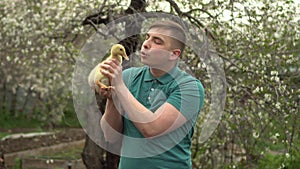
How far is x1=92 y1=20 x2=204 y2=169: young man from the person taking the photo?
7.25 feet

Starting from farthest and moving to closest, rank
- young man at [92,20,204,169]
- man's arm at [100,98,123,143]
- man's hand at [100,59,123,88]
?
man's arm at [100,98,123,143] < young man at [92,20,204,169] < man's hand at [100,59,123,88]

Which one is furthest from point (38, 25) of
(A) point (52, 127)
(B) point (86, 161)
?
(A) point (52, 127)

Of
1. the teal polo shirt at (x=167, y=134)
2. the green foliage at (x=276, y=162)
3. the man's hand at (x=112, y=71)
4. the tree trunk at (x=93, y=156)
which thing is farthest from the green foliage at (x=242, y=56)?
the man's hand at (x=112, y=71)

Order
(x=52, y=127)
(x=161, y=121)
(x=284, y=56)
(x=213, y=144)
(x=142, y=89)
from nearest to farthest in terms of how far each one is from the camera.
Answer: (x=161, y=121) → (x=142, y=89) → (x=284, y=56) → (x=213, y=144) → (x=52, y=127)

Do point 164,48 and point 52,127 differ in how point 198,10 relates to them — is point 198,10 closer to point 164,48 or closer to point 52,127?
point 164,48

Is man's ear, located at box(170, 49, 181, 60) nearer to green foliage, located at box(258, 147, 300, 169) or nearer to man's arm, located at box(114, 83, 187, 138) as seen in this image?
man's arm, located at box(114, 83, 187, 138)

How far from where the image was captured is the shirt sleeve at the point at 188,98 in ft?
7.36

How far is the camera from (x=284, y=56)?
533cm

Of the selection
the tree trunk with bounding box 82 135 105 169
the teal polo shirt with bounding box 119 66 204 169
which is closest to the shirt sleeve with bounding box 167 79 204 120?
the teal polo shirt with bounding box 119 66 204 169

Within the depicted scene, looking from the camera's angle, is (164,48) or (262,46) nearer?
(164,48)

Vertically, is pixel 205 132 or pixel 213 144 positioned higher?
pixel 205 132

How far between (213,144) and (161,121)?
175 inches

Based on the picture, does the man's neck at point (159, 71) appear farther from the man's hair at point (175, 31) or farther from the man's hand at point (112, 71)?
the man's hand at point (112, 71)

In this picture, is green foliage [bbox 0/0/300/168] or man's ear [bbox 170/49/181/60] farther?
green foliage [bbox 0/0/300/168]
